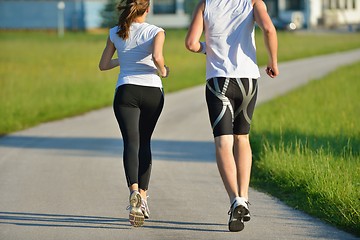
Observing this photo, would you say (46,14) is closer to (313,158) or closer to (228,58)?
(313,158)

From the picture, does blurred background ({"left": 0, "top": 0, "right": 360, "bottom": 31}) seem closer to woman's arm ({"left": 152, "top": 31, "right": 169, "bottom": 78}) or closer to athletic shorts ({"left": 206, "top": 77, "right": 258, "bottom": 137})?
woman's arm ({"left": 152, "top": 31, "right": 169, "bottom": 78})

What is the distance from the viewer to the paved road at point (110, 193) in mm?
7660

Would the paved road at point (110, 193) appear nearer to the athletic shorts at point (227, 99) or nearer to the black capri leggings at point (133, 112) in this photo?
the black capri leggings at point (133, 112)

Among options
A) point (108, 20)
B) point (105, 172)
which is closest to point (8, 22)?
point (108, 20)

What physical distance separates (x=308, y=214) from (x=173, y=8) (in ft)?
280

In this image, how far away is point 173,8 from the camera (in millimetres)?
92875

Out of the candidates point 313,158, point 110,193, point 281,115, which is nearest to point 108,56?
point 110,193

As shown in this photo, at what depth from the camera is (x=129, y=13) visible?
799 cm

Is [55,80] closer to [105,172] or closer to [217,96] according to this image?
[105,172]

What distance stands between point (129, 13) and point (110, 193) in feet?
7.69

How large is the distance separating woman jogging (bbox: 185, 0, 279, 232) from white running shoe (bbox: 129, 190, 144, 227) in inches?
26.7

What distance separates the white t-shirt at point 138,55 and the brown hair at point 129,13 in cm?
5

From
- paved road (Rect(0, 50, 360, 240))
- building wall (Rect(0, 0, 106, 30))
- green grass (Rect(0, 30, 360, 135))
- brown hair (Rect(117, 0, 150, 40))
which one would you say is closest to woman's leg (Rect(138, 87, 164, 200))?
paved road (Rect(0, 50, 360, 240))

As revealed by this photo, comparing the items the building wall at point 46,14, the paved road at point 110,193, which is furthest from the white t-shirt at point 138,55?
the building wall at point 46,14
